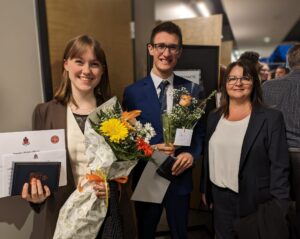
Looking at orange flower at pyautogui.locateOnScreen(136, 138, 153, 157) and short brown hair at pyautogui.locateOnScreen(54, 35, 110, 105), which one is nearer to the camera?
orange flower at pyautogui.locateOnScreen(136, 138, 153, 157)

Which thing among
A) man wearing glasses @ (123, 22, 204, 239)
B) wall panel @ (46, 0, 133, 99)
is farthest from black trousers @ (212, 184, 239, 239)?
wall panel @ (46, 0, 133, 99)

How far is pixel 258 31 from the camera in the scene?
33.2ft

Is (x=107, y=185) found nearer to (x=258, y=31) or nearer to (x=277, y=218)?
(x=277, y=218)

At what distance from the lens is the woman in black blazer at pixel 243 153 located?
1473 millimetres

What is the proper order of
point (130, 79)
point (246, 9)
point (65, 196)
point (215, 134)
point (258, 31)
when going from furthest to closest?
point (258, 31) → point (246, 9) → point (130, 79) → point (215, 134) → point (65, 196)

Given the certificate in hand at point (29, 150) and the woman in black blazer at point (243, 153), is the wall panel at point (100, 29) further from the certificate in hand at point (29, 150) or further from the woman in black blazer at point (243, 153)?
the woman in black blazer at point (243, 153)

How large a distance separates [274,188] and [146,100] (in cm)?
86

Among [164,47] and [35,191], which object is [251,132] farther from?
[35,191]

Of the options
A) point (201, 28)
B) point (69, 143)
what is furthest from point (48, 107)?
point (201, 28)

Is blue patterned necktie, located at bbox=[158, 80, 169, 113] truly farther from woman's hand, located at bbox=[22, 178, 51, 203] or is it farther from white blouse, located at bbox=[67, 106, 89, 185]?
woman's hand, located at bbox=[22, 178, 51, 203]

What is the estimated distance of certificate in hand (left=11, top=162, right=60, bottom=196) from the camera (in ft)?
3.68

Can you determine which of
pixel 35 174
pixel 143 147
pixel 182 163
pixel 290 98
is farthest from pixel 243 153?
pixel 35 174

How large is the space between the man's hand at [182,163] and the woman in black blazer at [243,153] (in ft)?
0.66

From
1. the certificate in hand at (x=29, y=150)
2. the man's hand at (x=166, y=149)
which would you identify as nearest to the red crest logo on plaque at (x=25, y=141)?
the certificate in hand at (x=29, y=150)
